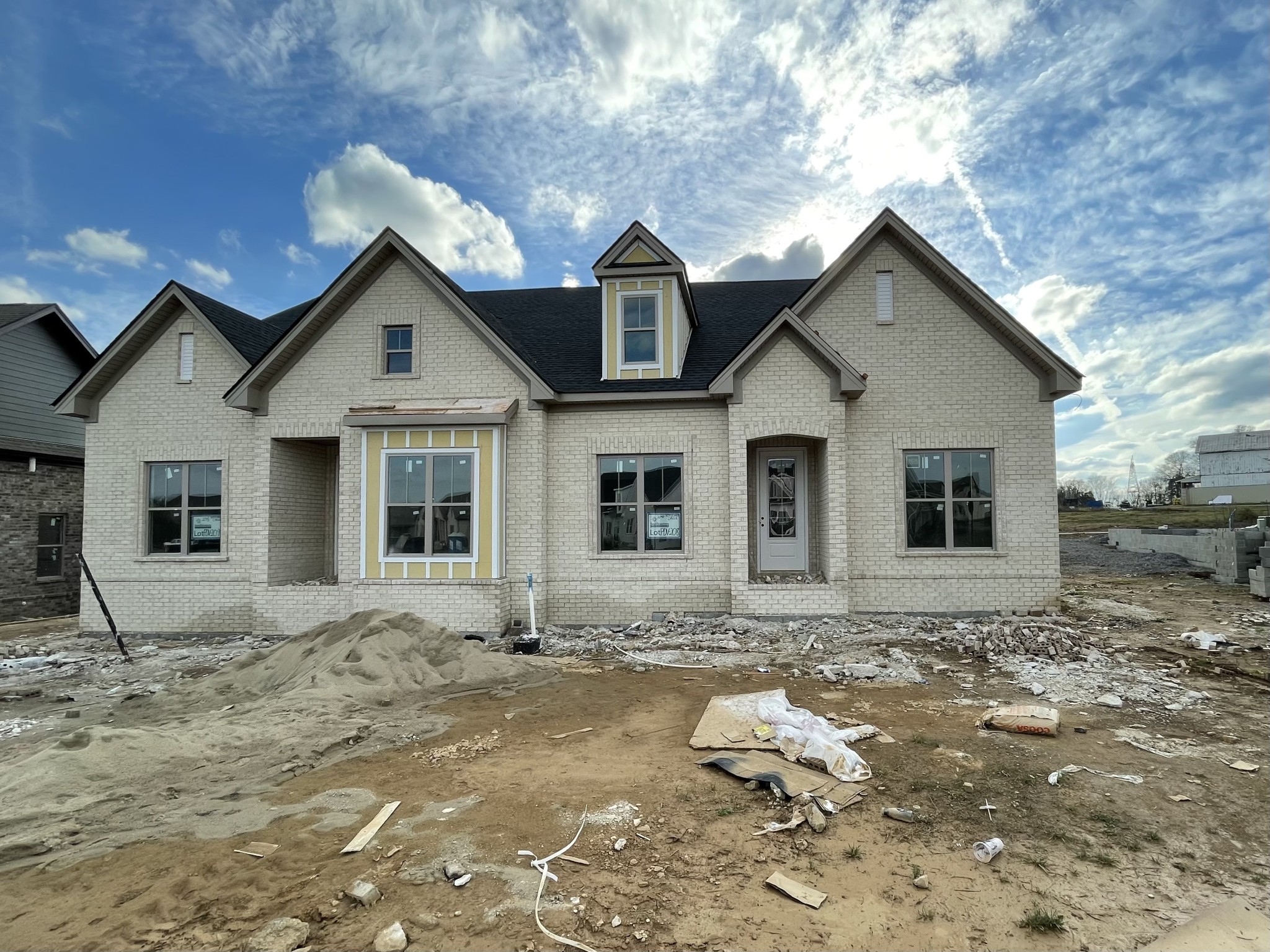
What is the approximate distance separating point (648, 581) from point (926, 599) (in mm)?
5249

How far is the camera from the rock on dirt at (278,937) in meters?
3.14

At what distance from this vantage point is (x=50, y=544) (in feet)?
50.4

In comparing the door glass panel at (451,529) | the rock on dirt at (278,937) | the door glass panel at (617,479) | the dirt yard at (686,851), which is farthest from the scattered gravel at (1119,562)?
the rock on dirt at (278,937)

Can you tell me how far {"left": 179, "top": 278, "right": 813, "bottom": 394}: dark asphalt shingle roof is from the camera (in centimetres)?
1257

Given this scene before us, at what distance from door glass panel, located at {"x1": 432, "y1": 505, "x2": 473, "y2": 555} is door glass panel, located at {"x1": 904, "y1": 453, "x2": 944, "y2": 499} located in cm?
834

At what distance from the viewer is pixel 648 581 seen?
12.1m

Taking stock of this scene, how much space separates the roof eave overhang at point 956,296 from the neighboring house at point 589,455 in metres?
0.04

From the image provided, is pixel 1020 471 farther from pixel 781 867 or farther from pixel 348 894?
pixel 348 894

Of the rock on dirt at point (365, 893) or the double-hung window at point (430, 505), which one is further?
the double-hung window at point (430, 505)

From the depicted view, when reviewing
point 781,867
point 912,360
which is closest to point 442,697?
point 781,867

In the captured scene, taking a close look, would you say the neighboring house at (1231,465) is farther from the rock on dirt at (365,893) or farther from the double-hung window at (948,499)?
the rock on dirt at (365,893)

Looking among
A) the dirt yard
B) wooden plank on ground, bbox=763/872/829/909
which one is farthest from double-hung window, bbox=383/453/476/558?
wooden plank on ground, bbox=763/872/829/909

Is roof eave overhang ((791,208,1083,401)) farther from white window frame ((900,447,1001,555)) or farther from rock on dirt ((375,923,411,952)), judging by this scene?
rock on dirt ((375,923,411,952))

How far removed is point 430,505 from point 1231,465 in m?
71.5
